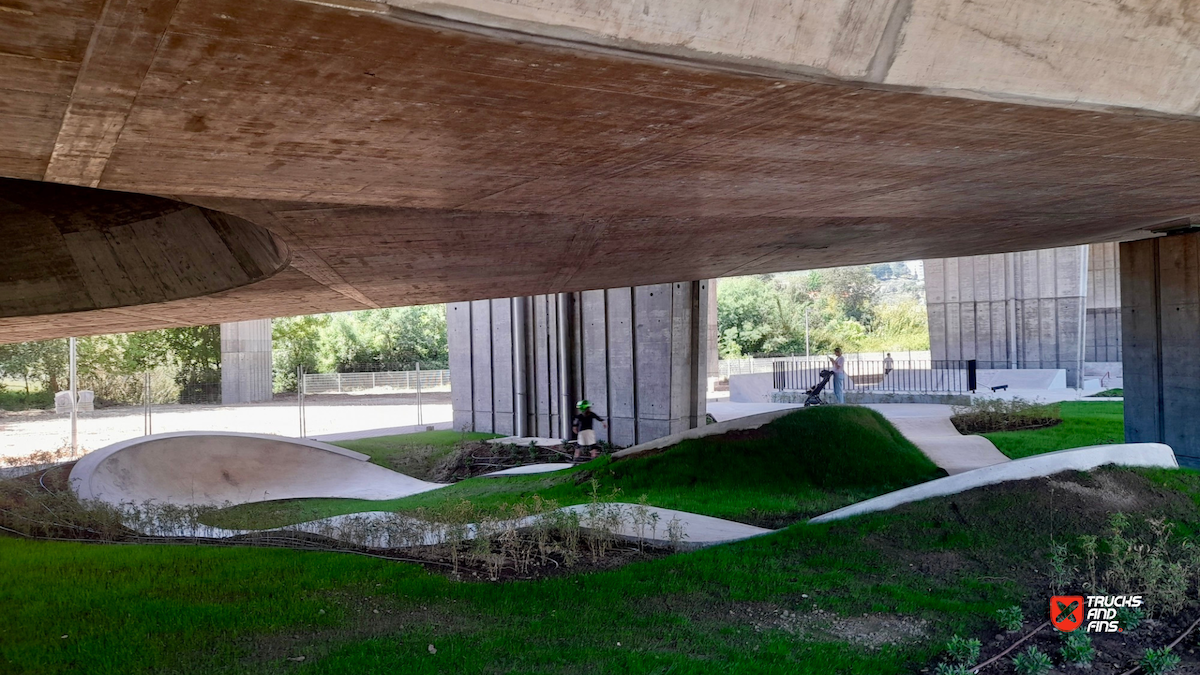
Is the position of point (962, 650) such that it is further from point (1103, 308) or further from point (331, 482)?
point (1103, 308)

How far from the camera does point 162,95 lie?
3547 millimetres

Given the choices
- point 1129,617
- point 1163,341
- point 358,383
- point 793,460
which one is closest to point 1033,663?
point 1129,617

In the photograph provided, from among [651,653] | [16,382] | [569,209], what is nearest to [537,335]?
[569,209]

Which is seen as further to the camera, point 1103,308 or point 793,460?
point 1103,308

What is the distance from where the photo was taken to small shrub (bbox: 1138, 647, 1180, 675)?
5363 mm

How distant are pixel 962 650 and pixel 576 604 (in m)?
3.03

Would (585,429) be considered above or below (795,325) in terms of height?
below

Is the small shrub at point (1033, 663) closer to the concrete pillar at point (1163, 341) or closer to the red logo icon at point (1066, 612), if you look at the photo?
the red logo icon at point (1066, 612)

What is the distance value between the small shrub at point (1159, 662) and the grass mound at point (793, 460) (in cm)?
751

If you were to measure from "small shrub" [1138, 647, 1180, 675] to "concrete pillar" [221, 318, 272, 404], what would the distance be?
128ft

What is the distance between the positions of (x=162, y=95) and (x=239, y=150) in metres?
0.88

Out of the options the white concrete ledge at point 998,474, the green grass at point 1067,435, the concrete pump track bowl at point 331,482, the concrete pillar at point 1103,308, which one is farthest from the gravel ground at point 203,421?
the concrete pillar at point 1103,308

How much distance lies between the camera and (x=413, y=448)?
2216 cm

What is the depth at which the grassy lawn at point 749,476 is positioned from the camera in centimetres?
1220
